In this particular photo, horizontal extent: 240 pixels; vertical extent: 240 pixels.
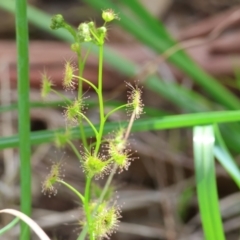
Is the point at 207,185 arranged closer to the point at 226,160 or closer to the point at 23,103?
the point at 226,160

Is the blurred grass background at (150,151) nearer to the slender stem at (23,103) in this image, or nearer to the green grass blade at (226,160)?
the green grass blade at (226,160)

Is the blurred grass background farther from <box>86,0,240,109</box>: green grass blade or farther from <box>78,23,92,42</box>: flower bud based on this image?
<box>78,23,92,42</box>: flower bud

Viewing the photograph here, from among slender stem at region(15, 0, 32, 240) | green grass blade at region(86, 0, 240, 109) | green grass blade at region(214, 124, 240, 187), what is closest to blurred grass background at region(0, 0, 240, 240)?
green grass blade at region(86, 0, 240, 109)

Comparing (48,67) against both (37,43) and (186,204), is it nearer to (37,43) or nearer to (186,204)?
(37,43)

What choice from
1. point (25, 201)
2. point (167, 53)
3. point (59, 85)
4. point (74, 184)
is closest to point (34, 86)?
point (59, 85)

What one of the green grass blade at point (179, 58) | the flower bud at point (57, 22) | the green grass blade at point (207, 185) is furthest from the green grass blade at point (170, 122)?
the green grass blade at point (179, 58)

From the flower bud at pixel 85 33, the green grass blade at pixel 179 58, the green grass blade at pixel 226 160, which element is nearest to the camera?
the flower bud at pixel 85 33

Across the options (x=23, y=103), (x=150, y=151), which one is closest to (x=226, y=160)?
(x=23, y=103)
